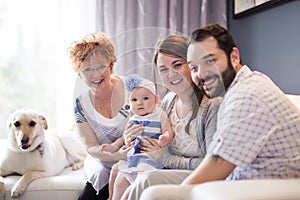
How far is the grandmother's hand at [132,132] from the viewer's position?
169cm

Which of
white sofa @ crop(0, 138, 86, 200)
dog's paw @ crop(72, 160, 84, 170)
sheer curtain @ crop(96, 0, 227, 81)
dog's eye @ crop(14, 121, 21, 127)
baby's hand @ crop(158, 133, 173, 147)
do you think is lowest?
white sofa @ crop(0, 138, 86, 200)

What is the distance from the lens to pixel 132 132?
1708 mm

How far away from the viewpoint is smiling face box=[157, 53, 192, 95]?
1.62m

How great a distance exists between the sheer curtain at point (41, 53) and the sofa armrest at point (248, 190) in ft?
6.98

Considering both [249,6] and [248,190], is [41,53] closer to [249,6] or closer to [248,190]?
[249,6]

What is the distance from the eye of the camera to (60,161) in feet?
8.51

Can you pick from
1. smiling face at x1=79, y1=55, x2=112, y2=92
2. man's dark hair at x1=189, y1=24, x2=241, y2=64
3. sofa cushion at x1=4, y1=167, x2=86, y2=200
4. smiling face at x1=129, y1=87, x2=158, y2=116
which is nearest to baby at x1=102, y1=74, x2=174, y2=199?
smiling face at x1=129, y1=87, x2=158, y2=116

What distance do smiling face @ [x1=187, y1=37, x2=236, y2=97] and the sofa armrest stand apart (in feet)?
1.22

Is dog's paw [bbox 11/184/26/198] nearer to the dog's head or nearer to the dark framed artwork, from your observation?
the dog's head

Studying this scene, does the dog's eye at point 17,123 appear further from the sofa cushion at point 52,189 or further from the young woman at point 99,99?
the young woman at point 99,99

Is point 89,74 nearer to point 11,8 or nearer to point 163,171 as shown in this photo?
point 163,171

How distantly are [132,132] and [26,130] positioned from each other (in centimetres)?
92

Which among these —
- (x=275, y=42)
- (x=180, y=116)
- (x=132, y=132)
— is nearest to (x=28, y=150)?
(x=132, y=132)

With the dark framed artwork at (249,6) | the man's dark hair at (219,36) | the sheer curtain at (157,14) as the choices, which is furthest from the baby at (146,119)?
the sheer curtain at (157,14)
